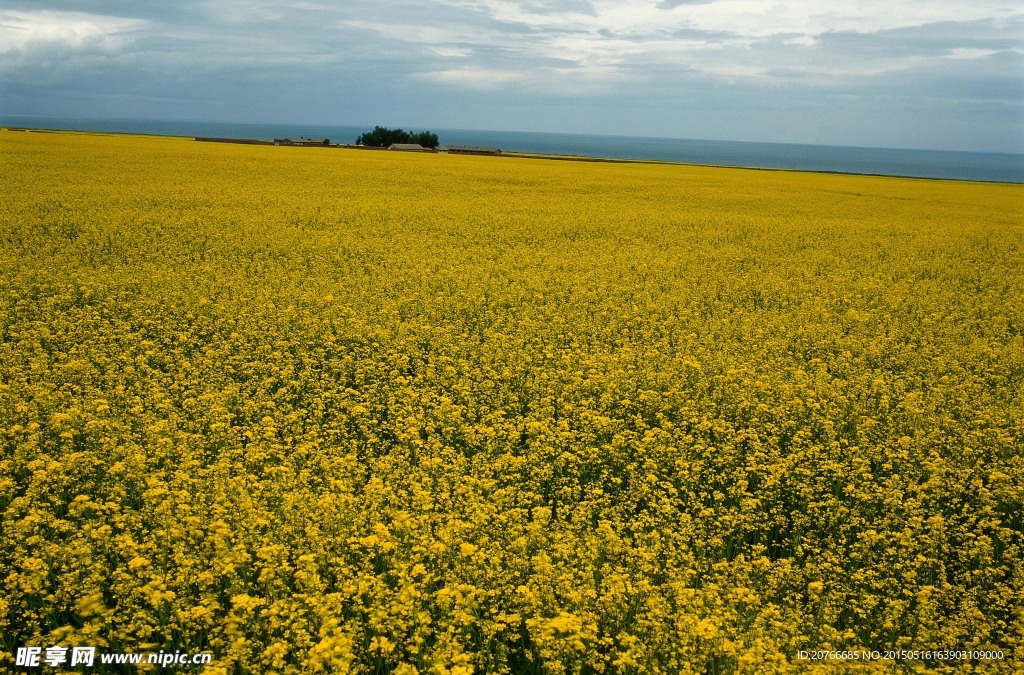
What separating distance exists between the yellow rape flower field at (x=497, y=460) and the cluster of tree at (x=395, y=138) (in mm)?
72061

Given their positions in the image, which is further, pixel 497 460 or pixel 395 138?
pixel 395 138

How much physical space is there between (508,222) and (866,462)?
52.8ft

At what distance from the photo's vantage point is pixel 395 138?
8544 cm

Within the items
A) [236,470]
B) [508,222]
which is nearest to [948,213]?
[508,222]

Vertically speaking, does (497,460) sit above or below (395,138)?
below

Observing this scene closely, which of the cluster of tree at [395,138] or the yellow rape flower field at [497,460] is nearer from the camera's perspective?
the yellow rape flower field at [497,460]

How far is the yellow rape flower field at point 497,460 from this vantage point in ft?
13.1

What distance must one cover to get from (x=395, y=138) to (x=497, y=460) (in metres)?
85.3

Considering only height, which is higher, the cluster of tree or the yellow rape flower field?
the cluster of tree

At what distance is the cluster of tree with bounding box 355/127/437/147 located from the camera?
8369 cm

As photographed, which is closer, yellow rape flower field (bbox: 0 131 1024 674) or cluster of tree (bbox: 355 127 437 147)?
yellow rape flower field (bbox: 0 131 1024 674)

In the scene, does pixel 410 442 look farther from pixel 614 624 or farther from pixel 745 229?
pixel 745 229

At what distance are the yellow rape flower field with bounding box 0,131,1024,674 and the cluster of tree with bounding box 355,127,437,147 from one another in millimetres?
72061

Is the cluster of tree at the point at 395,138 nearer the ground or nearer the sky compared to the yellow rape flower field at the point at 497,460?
nearer the sky
